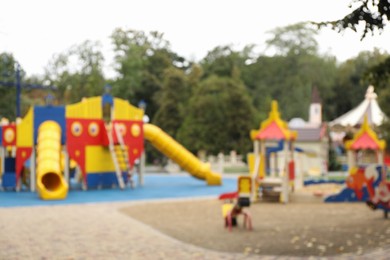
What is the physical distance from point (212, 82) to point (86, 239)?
29.1 meters

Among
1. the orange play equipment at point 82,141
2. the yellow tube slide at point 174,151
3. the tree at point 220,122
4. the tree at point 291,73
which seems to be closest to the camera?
the orange play equipment at point 82,141

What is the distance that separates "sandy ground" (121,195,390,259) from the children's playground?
0.06ft

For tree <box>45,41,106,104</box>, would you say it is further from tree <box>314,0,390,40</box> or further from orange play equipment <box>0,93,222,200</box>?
tree <box>314,0,390,40</box>

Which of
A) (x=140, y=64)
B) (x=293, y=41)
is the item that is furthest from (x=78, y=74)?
(x=293, y=41)

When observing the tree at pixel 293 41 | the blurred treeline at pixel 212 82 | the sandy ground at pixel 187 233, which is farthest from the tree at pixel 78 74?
the sandy ground at pixel 187 233

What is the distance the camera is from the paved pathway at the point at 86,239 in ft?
24.9

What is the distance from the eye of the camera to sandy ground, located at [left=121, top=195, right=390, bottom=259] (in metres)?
7.97

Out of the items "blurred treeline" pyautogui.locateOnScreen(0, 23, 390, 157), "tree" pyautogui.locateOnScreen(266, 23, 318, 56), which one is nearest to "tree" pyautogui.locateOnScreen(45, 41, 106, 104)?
"blurred treeline" pyautogui.locateOnScreen(0, 23, 390, 157)

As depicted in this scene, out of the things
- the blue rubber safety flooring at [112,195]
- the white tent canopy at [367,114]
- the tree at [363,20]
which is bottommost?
the blue rubber safety flooring at [112,195]

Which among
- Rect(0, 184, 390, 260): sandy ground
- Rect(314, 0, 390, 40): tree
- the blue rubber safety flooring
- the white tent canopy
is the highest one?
the white tent canopy

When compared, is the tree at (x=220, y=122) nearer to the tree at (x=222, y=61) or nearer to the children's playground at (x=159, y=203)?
the children's playground at (x=159, y=203)

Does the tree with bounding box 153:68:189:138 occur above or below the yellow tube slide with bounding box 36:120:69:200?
above

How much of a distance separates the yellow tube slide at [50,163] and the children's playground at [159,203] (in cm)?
4

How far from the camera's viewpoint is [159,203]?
15656mm
